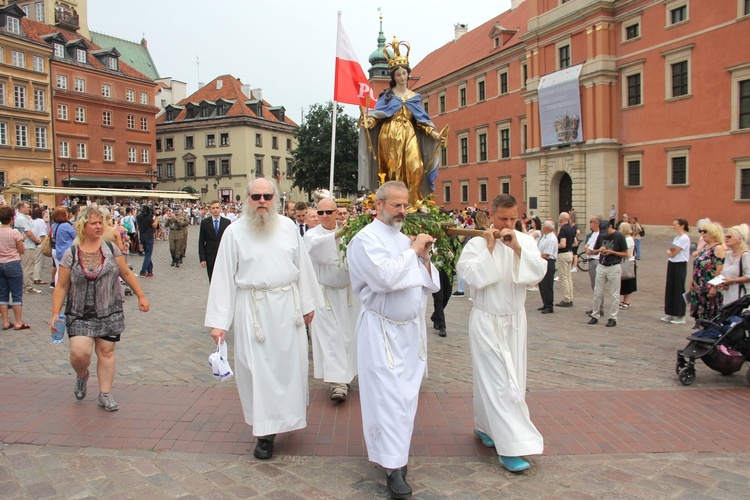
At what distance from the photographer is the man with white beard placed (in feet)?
15.2

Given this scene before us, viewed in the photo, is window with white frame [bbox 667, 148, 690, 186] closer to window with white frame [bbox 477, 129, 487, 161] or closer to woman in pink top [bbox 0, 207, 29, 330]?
window with white frame [bbox 477, 129, 487, 161]

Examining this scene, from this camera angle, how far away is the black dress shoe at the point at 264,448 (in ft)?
14.9

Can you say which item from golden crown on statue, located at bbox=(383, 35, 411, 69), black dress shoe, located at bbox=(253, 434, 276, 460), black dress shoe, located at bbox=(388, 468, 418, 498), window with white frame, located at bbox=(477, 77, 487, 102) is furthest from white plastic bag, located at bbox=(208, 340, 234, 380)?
window with white frame, located at bbox=(477, 77, 487, 102)

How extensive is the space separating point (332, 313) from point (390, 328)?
2181 millimetres

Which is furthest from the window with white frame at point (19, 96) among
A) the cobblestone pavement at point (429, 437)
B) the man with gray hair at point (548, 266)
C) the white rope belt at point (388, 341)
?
the white rope belt at point (388, 341)

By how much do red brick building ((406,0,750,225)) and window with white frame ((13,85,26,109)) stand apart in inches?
1274

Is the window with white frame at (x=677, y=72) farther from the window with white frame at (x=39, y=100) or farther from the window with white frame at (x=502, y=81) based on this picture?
the window with white frame at (x=39, y=100)

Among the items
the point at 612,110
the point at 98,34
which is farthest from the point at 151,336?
the point at 98,34

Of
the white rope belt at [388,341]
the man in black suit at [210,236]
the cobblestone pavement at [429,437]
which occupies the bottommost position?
the cobblestone pavement at [429,437]

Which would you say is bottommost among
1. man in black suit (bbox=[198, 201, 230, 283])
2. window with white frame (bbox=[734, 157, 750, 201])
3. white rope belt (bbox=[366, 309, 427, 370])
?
white rope belt (bbox=[366, 309, 427, 370])

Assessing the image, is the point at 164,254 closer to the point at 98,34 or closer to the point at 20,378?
the point at 20,378

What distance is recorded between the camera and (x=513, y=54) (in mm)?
43156

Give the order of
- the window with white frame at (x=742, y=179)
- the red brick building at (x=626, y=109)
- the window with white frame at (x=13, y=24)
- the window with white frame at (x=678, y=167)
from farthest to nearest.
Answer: the window with white frame at (x=13, y=24)
the window with white frame at (x=678, y=167)
the red brick building at (x=626, y=109)
the window with white frame at (x=742, y=179)

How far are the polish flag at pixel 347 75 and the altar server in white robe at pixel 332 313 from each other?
513 cm
